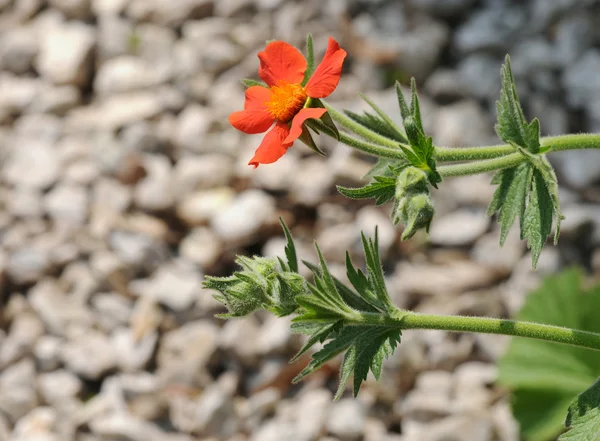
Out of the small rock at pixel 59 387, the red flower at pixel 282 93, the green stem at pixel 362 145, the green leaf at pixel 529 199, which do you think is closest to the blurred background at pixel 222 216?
the small rock at pixel 59 387

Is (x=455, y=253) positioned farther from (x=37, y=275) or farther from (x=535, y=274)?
(x=37, y=275)

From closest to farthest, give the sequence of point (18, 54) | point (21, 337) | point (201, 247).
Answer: point (21, 337) < point (201, 247) < point (18, 54)

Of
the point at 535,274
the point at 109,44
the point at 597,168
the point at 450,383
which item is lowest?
the point at 450,383

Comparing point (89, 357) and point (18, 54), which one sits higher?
point (18, 54)

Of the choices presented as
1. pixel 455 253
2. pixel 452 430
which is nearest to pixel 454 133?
pixel 455 253

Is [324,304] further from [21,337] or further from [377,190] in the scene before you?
[21,337]

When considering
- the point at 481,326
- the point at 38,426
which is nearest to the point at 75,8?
the point at 38,426

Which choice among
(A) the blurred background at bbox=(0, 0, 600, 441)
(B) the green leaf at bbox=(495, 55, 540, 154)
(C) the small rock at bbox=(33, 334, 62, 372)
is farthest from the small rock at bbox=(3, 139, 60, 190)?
(B) the green leaf at bbox=(495, 55, 540, 154)
